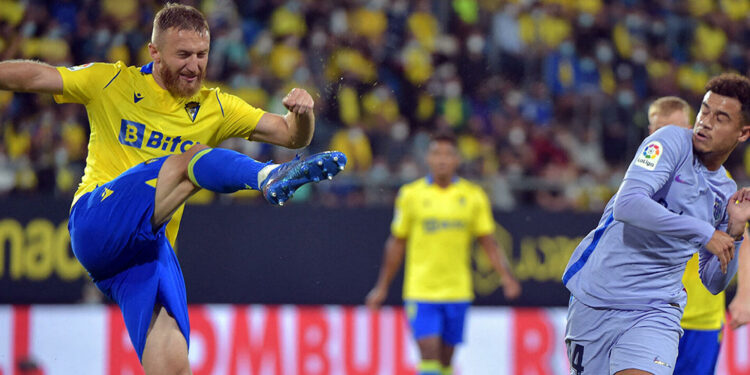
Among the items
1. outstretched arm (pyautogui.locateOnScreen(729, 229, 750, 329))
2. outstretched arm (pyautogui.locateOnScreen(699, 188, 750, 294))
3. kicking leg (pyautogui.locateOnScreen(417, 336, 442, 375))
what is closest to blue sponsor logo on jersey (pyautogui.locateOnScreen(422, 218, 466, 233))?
kicking leg (pyautogui.locateOnScreen(417, 336, 442, 375))

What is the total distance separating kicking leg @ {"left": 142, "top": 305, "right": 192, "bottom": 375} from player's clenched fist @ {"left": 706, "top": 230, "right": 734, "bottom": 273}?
2.55 meters

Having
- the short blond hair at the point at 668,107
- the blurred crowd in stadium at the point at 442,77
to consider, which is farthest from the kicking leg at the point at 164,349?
the blurred crowd in stadium at the point at 442,77

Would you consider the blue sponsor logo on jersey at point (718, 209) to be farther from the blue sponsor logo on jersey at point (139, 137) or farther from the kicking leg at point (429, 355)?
the kicking leg at point (429, 355)

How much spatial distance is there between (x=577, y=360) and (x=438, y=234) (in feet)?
14.6

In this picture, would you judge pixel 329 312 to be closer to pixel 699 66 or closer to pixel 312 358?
pixel 312 358

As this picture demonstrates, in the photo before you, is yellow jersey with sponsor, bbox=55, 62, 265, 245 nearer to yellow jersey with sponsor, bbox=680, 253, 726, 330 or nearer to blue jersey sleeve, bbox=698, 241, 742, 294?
blue jersey sleeve, bbox=698, 241, 742, 294

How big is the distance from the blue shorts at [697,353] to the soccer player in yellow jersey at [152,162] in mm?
2724

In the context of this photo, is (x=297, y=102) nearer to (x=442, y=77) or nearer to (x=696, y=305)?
(x=696, y=305)

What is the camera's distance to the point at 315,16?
37.2ft

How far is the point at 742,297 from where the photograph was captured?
4.93 meters

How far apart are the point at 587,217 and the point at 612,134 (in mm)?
1215

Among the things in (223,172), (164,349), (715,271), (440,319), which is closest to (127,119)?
(223,172)

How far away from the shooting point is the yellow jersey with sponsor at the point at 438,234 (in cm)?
911

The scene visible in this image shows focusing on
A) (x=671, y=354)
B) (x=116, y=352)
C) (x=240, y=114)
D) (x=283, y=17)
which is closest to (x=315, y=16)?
(x=283, y=17)
